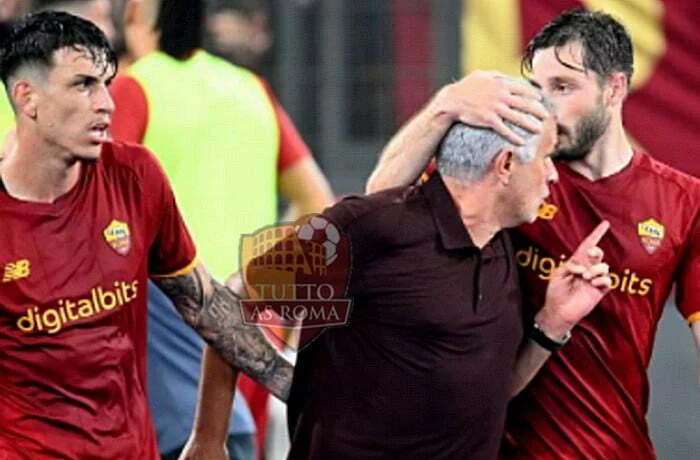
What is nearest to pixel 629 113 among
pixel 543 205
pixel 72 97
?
pixel 543 205

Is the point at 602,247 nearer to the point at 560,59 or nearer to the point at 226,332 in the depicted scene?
the point at 560,59

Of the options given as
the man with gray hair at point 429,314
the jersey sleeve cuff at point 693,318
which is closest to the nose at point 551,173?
the man with gray hair at point 429,314

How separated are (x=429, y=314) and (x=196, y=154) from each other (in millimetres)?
1929

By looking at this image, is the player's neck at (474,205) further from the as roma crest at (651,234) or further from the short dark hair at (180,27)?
the short dark hair at (180,27)

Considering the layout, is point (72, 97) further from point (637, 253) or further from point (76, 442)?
point (637, 253)

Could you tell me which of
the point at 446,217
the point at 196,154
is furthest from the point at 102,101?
the point at 196,154

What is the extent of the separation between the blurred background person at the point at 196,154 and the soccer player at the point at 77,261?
130 cm

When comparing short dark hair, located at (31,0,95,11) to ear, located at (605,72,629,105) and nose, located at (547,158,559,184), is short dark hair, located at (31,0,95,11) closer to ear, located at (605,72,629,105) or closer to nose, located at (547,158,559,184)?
ear, located at (605,72,629,105)

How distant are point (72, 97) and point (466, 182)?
3.15 ft

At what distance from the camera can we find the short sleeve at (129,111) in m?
6.47

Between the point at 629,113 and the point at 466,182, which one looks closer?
the point at 466,182

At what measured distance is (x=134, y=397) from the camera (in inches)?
200

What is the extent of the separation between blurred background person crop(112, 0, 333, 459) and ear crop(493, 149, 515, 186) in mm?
1899

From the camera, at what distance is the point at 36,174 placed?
504 centimetres
